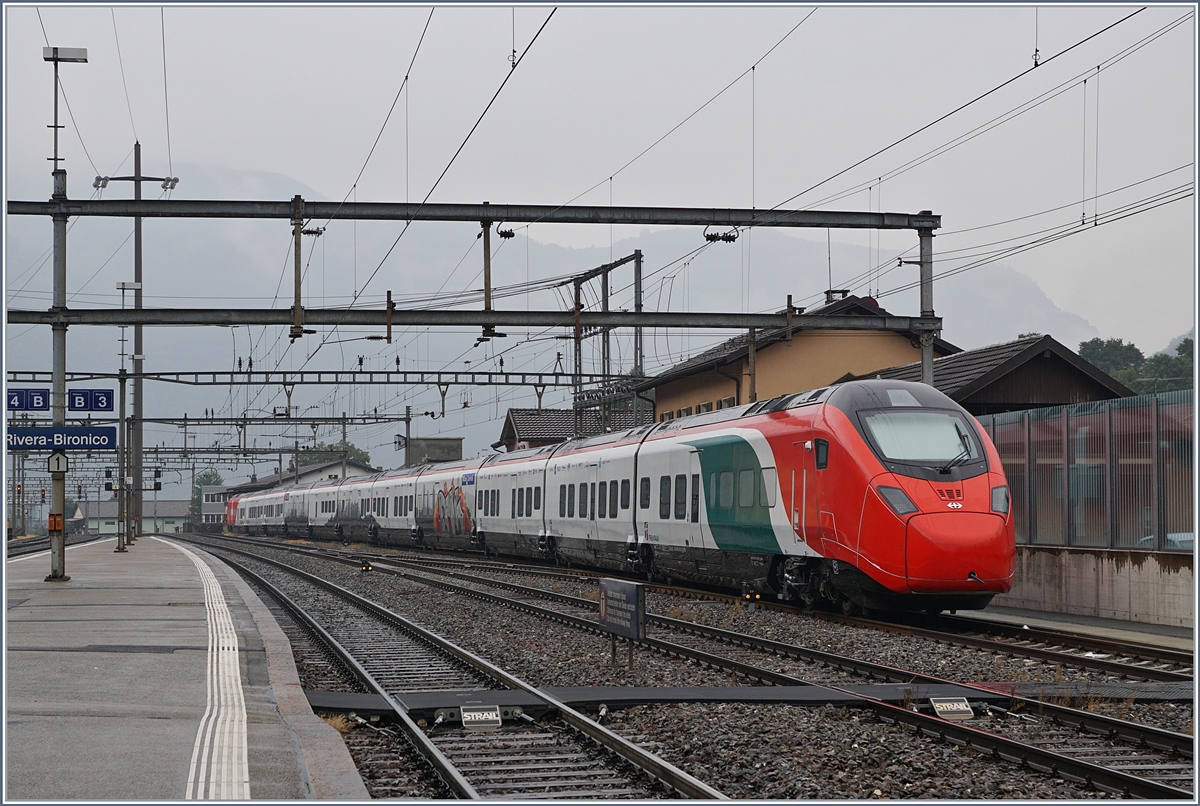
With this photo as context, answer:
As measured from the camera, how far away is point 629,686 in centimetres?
1180

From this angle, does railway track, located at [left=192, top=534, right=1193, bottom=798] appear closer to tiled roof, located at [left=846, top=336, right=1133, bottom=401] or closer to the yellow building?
tiled roof, located at [left=846, top=336, right=1133, bottom=401]

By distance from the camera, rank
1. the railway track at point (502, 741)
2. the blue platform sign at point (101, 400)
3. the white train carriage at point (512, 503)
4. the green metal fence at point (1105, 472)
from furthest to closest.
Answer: the white train carriage at point (512, 503), the blue platform sign at point (101, 400), the green metal fence at point (1105, 472), the railway track at point (502, 741)

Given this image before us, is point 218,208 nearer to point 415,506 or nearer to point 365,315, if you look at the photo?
point 365,315

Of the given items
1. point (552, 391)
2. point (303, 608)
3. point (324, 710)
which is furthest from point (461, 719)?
point (552, 391)

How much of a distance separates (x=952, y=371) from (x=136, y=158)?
41728 mm

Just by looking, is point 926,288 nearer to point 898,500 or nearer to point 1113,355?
point 898,500

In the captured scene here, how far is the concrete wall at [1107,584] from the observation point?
53.4ft

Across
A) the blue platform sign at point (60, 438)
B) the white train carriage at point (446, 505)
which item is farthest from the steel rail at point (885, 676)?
the white train carriage at point (446, 505)

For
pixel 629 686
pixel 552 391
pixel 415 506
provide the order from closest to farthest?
pixel 629 686, pixel 415 506, pixel 552 391

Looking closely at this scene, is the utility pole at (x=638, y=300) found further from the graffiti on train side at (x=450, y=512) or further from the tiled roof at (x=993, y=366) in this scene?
the tiled roof at (x=993, y=366)

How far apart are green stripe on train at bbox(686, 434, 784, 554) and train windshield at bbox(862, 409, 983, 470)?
288cm

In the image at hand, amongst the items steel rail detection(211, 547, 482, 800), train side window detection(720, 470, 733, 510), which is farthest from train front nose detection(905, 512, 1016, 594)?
steel rail detection(211, 547, 482, 800)

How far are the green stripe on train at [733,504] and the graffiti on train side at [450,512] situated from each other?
786 inches

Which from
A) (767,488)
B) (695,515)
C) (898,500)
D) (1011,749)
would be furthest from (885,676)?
(695,515)
